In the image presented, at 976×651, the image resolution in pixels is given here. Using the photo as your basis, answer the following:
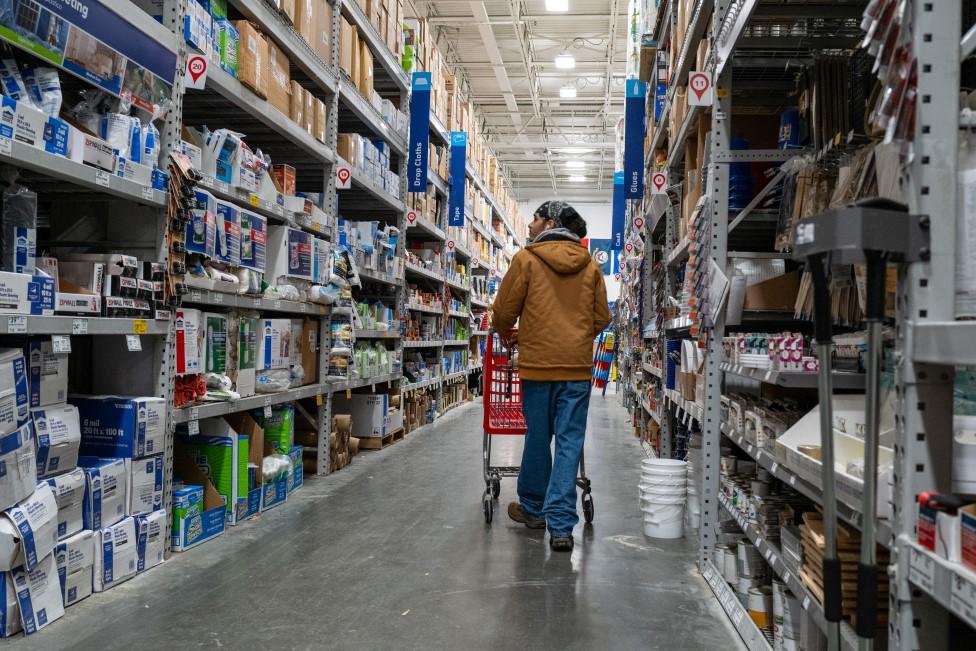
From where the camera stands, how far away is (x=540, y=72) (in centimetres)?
1425

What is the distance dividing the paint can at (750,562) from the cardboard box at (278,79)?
11.3 ft

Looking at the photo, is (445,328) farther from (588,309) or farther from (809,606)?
(809,606)

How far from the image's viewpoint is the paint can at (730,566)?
2864 millimetres

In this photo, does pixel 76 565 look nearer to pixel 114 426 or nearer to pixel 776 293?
pixel 114 426

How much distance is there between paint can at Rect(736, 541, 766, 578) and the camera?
2.73 metres

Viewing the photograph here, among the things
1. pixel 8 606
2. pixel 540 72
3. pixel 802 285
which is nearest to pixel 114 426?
pixel 8 606

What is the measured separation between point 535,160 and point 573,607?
1876 cm

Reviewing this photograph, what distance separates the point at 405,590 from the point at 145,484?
118cm

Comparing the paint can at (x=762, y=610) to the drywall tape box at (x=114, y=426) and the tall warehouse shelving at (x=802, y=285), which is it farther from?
the drywall tape box at (x=114, y=426)

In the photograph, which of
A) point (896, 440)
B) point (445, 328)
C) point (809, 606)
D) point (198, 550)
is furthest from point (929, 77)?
point (445, 328)

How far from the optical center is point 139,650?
Result: 2.29m

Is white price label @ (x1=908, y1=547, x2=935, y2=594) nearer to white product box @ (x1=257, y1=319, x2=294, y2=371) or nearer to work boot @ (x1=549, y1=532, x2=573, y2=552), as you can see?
work boot @ (x1=549, y1=532, x2=573, y2=552)

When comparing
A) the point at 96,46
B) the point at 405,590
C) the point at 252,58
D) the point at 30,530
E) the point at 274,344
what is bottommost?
the point at 405,590

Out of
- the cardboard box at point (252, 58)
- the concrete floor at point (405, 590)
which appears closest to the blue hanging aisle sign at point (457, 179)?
the cardboard box at point (252, 58)
